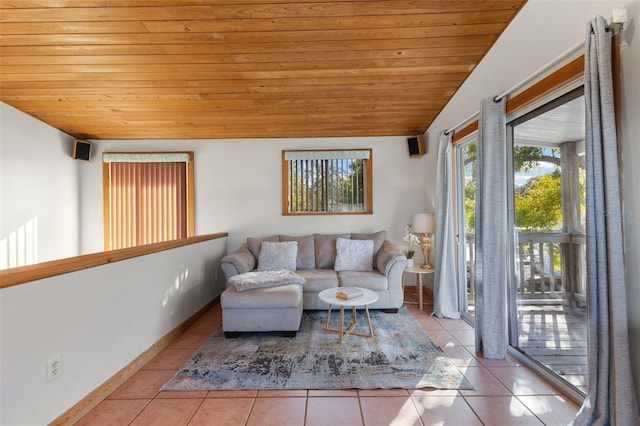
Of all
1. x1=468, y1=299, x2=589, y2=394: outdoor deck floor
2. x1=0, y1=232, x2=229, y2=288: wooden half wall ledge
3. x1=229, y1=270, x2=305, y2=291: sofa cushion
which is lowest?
x1=468, y1=299, x2=589, y2=394: outdoor deck floor

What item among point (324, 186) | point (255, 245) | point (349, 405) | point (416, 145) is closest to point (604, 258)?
point (349, 405)

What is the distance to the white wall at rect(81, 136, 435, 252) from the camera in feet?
13.4

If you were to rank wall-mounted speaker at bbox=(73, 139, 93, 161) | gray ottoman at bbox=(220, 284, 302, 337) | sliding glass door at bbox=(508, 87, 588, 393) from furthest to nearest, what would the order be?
wall-mounted speaker at bbox=(73, 139, 93, 161) → gray ottoman at bbox=(220, 284, 302, 337) → sliding glass door at bbox=(508, 87, 588, 393)

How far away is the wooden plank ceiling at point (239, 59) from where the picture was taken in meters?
2.03

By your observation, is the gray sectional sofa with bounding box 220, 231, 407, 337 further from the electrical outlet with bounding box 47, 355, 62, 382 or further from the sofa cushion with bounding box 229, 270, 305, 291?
the electrical outlet with bounding box 47, 355, 62, 382

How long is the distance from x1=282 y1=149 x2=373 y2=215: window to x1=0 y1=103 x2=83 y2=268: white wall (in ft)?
10.1

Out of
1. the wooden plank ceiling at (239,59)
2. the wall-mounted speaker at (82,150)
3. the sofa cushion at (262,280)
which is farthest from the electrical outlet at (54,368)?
the wall-mounted speaker at (82,150)

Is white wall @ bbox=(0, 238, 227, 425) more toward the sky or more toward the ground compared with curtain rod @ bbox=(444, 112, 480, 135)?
more toward the ground

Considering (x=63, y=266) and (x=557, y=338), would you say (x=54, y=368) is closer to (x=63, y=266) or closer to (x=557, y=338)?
(x=63, y=266)

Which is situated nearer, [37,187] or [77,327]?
[77,327]

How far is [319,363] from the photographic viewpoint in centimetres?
211

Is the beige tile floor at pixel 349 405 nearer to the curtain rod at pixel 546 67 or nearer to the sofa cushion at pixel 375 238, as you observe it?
the sofa cushion at pixel 375 238

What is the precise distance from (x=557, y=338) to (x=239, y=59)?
348cm

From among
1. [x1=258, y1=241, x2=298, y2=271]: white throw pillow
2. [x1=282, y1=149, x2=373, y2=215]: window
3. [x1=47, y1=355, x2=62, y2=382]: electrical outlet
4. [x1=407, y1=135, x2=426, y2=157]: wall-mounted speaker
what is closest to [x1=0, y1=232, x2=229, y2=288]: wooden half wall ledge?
[x1=47, y1=355, x2=62, y2=382]: electrical outlet
